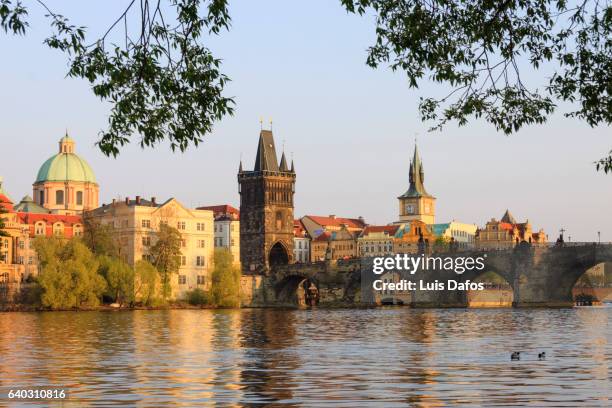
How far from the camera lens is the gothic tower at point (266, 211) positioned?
18250 cm

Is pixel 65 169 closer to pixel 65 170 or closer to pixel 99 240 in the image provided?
pixel 65 170

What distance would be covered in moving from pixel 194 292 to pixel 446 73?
11514cm

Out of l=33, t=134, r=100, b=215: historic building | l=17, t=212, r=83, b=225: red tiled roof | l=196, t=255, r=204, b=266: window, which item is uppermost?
l=33, t=134, r=100, b=215: historic building

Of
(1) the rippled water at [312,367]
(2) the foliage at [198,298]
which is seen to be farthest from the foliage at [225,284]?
(1) the rippled water at [312,367]

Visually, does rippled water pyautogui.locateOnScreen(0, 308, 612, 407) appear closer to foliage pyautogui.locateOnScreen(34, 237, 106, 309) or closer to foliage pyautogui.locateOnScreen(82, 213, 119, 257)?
foliage pyautogui.locateOnScreen(34, 237, 106, 309)

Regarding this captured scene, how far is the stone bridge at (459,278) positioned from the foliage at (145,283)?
31.7m

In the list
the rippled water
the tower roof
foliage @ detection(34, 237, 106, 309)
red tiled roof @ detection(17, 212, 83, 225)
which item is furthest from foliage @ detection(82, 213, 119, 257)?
the rippled water

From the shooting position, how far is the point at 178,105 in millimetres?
20219

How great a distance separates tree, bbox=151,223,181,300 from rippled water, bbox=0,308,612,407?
67.6 metres

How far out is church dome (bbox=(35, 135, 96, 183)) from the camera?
178625 mm

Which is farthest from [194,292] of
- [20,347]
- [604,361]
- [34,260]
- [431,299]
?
[604,361]

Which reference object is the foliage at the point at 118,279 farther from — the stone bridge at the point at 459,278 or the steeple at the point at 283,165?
the steeple at the point at 283,165

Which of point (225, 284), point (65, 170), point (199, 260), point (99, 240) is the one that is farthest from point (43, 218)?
point (225, 284)

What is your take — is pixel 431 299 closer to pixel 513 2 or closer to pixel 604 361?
pixel 604 361
